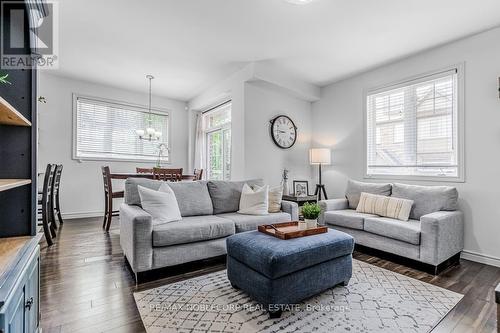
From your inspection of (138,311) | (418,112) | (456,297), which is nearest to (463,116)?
(418,112)

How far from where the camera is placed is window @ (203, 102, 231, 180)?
215 inches

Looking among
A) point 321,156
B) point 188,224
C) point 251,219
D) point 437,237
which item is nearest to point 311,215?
point 251,219

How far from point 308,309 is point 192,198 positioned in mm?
1844

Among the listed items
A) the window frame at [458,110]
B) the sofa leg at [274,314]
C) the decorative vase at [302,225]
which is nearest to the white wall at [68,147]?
the decorative vase at [302,225]

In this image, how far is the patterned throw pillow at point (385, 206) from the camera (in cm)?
309

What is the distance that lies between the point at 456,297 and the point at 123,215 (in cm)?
317

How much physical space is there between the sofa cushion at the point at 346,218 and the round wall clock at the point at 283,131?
161cm

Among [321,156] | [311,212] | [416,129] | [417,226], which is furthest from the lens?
[321,156]

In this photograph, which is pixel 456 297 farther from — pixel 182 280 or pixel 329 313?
pixel 182 280

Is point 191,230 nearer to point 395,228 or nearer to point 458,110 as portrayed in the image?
point 395,228

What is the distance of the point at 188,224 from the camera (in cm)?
258

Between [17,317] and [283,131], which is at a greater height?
[283,131]

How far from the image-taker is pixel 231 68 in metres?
4.30

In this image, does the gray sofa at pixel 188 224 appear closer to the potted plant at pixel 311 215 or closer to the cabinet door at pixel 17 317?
the potted plant at pixel 311 215
